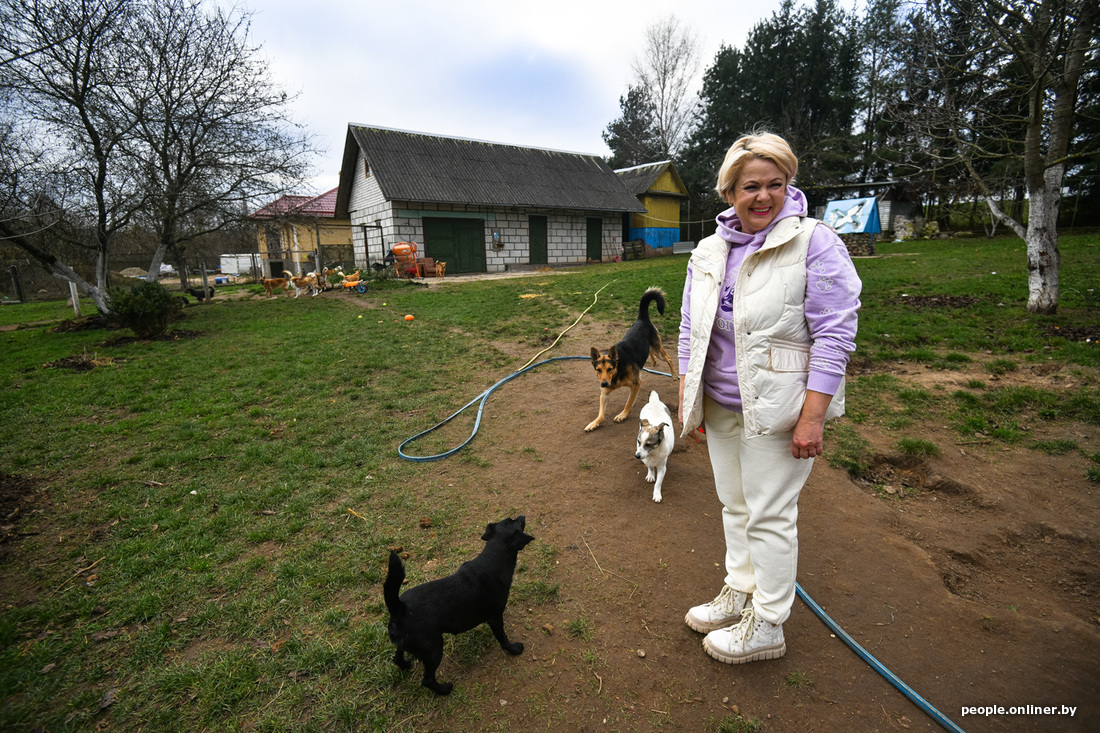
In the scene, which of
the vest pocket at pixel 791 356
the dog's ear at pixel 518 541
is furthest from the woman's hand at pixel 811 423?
the dog's ear at pixel 518 541

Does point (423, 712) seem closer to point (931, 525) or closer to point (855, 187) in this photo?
point (931, 525)

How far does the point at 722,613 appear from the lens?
8.01 ft

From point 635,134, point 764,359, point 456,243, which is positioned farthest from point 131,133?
point 635,134

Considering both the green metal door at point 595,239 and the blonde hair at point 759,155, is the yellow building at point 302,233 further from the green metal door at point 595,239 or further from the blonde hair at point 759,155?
the blonde hair at point 759,155

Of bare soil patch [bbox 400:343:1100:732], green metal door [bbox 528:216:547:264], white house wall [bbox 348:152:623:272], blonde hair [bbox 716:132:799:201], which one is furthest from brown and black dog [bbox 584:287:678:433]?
green metal door [bbox 528:216:547:264]

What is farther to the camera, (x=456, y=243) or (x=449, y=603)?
(x=456, y=243)

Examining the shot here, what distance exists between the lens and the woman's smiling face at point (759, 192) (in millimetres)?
1914

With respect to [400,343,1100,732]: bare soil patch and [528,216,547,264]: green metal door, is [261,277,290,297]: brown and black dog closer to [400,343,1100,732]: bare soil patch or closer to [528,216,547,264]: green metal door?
[528,216,547,264]: green metal door

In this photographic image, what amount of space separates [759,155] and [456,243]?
20.6m

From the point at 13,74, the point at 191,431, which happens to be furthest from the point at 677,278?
the point at 13,74

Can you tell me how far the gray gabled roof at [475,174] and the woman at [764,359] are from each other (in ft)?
62.4

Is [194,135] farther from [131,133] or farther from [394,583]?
[394,583]

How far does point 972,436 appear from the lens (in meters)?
4.34

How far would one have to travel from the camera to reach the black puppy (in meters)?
1.96
